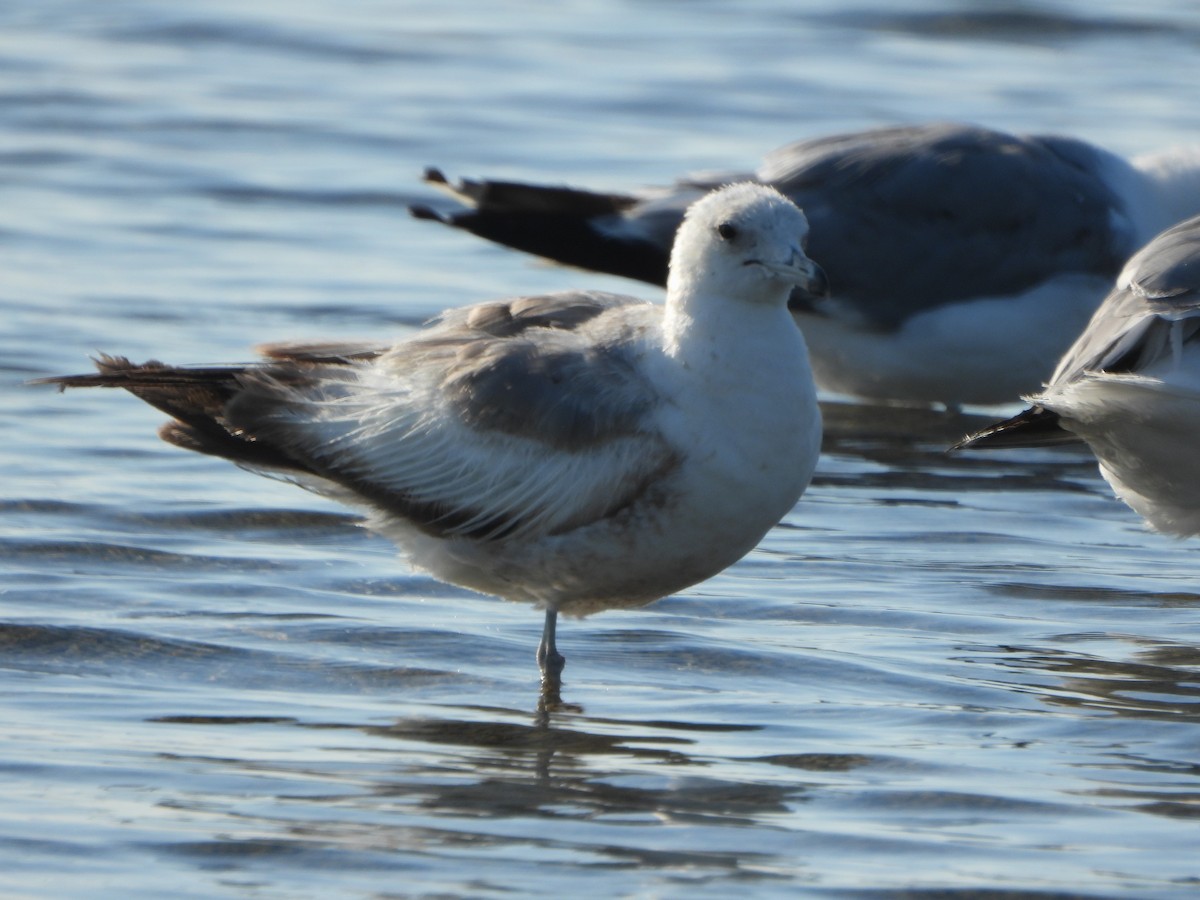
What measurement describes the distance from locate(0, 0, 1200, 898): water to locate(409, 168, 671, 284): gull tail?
80 centimetres

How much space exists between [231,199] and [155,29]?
5005mm

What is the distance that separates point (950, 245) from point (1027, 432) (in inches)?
83.2

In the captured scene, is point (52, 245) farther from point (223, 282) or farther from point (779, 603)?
point (779, 603)

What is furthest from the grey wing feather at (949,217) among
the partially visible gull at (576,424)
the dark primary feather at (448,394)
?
the partially visible gull at (576,424)

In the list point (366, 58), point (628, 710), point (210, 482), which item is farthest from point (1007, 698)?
point (366, 58)

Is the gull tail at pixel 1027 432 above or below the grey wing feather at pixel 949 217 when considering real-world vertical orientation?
below

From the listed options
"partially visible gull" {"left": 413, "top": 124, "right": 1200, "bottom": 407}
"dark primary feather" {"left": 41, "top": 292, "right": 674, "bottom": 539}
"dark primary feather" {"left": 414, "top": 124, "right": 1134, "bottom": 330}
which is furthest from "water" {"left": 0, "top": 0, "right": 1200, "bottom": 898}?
"dark primary feather" {"left": 414, "top": 124, "right": 1134, "bottom": 330}

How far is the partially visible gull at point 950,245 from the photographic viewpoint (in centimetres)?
802

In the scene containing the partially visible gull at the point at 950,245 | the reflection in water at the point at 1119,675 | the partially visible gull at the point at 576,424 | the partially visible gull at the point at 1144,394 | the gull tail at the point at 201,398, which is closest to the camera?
the partially visible gull at the point at 576,424

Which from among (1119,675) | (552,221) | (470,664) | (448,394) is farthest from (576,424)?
(552,221)

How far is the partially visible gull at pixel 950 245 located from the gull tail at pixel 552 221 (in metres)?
0.04

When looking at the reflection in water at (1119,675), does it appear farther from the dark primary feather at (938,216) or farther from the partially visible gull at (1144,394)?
the dark primary feather at (938,216)

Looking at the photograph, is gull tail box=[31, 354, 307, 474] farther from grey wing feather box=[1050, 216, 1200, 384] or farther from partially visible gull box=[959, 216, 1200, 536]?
grey wing feather box=[1050, 216, 1200, 384]

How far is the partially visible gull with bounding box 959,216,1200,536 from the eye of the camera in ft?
18.5
